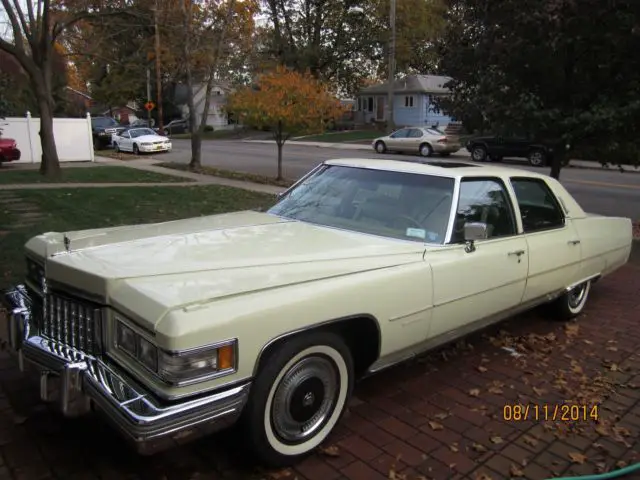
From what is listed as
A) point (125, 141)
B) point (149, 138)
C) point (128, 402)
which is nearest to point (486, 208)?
point (128, 402)

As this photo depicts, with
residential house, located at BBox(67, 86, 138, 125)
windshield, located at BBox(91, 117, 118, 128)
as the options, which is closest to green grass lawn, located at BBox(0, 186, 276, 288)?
windshield, located at BBox(91, 117, 118, 128)

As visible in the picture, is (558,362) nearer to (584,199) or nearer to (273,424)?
(273,424)

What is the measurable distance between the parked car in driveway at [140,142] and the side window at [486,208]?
25135 mm

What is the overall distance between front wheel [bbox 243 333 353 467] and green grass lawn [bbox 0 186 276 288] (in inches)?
143

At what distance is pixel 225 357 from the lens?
8.18 feet

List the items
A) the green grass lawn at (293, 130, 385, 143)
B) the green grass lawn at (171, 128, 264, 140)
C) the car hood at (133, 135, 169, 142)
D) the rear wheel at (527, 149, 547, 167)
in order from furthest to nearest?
the green grass lawn at (171, 128, 264, 140)
the green grass lawn at (293, 130, 385, 143)
the car hood at (133, 135, 169, 142)
the rear wheel at (527, 149, 547, 167)

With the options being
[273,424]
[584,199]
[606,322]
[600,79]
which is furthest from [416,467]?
[584,199]

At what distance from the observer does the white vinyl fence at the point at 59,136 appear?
19.8m

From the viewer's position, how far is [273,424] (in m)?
2.82

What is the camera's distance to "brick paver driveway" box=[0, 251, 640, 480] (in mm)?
2889

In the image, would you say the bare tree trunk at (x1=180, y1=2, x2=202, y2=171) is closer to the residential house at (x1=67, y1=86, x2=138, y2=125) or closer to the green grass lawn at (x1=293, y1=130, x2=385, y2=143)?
the green grass lawn at (x1=293, y1=130, x2=385, y2=143)

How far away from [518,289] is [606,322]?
169 centimetres

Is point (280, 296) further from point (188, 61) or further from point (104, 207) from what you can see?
point (188, 61)

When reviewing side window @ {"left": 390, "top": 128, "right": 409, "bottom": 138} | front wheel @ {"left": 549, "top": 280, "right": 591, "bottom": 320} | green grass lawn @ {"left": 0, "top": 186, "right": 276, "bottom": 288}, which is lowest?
front wheel @ {"left": 549, "top": 280, "right": 591, "bottom": 320}
